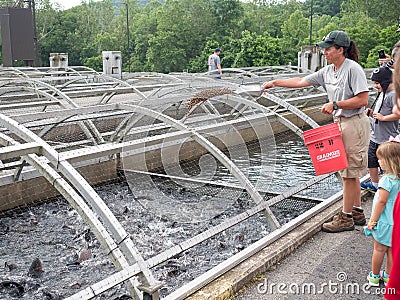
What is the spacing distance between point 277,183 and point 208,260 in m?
2.80

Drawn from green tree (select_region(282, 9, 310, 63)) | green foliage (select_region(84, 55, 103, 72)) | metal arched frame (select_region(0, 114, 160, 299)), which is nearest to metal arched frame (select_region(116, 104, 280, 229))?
metal arched frame (select_region(0, 114, 160, 299))

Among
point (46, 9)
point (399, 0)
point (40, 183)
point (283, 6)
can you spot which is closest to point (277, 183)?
point (40, 183)

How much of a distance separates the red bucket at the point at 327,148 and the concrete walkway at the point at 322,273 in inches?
27.0

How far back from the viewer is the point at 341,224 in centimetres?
468

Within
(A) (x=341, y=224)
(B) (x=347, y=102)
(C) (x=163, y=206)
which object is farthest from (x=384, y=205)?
(C) (x=163, y=206)

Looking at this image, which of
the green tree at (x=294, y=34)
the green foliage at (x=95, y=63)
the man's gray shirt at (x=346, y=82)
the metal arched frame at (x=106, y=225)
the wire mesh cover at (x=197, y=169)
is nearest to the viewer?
the metal arched frame at (x=106, y=225)

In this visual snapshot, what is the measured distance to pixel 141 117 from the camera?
6094 millimetres

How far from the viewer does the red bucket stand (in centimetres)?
431

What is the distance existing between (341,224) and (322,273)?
932 millimetres

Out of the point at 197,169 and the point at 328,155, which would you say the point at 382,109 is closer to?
the point at 328,155

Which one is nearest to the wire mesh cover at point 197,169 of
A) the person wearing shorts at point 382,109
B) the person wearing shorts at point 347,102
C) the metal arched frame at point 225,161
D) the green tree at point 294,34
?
the metal arched frame at point 225,161

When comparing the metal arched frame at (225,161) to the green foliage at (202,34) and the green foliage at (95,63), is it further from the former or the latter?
the green foliage at (95,63)

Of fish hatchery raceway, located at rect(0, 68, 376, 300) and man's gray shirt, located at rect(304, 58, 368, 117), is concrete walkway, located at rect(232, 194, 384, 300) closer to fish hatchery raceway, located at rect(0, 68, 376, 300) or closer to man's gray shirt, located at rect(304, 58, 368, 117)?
fish hatchery raceway, located at rect(0, 68, 376, 300)

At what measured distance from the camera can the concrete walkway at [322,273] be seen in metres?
3.59
